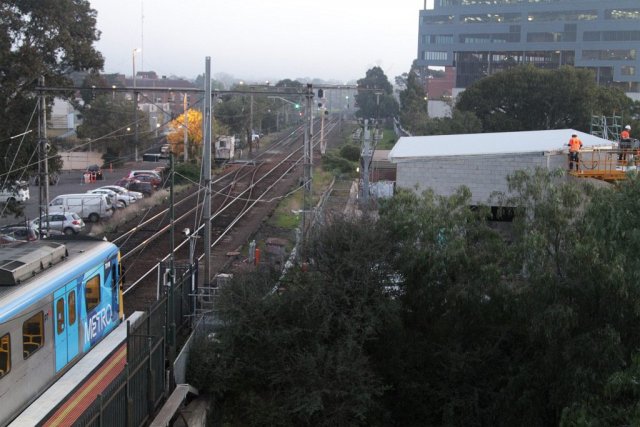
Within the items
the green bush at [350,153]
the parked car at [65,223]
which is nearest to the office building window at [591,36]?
the green bush at [350,153]

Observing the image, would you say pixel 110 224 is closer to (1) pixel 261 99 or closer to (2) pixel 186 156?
(2) pixel 186 156

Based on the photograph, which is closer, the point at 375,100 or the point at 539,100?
the point at 539,100

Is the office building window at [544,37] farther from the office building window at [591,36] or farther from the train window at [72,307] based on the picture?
the train window at [72,307]

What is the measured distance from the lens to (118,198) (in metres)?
37.4

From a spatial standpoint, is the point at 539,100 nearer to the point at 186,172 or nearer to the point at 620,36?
the point at 186,172

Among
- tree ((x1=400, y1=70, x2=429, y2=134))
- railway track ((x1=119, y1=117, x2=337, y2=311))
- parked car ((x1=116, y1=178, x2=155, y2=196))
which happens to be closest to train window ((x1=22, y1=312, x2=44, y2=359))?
railway track ((x1=119, y1=117, x2=337, y2=311))

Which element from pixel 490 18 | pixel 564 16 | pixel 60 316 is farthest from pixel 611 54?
pixel 60 316

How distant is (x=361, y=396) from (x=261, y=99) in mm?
68187

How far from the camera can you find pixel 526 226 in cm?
1366

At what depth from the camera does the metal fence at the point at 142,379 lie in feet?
30.2

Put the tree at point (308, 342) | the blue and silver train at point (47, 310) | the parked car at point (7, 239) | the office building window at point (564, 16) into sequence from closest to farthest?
the blue and silver train at point (47, 310), the tree at point (308, 342), the parked car at point (7, 239), the office building window at point (564, 16)

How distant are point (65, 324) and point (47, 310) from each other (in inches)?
28.4

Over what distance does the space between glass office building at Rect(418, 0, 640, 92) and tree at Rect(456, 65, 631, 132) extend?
2941 cm

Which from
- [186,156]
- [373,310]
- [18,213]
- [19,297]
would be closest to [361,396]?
[373,310]
